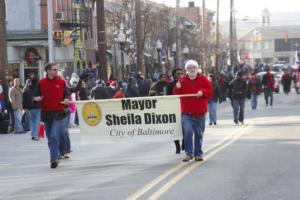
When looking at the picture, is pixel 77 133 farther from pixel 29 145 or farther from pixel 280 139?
pixel 280 139

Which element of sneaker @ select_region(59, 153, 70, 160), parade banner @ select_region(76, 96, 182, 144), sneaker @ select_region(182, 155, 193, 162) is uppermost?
parade banner @ select_region(76, 96, 182, 144)

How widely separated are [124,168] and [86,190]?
8.48ft

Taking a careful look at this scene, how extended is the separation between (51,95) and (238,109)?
487 inches

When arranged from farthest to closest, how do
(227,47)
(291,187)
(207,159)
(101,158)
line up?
(227,47) → (101,158) → (207,159) → (291,187)

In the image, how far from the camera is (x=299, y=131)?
2192 centimetres

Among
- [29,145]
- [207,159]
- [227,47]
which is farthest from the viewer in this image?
[227,47]

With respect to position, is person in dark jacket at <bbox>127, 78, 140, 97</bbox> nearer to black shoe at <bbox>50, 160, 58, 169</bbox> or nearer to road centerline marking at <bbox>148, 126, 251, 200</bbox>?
road centerline marking at <bbox>148, 126, 251, 200</bbox>

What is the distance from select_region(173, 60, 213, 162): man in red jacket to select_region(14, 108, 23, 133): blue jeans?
12.0m

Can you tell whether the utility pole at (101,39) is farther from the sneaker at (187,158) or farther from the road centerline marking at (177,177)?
the sneaker at (187,158)

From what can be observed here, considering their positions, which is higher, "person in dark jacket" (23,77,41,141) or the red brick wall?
the red brick wall

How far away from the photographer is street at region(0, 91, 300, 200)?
11.3 metres

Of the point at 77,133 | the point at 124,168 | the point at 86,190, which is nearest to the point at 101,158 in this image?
A: the point at 124,168

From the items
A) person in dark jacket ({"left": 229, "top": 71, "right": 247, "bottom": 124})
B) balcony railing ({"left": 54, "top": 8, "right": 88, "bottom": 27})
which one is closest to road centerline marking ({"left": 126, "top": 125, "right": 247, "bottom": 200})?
person in dark jacket ({"left": 229, "top": 71, "right": 247, "bottom": 124})

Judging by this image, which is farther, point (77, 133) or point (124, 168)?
point (77, 133)
